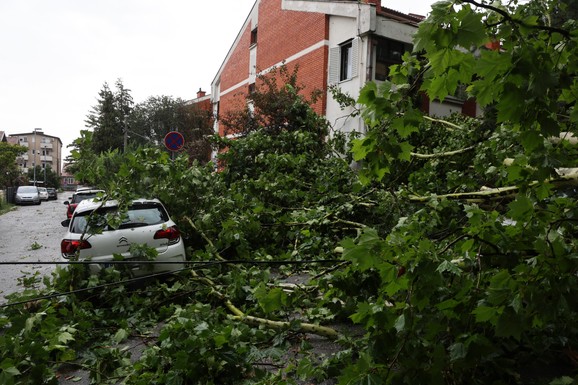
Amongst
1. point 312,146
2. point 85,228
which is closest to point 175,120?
point 312,146

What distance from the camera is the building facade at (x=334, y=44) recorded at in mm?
15859

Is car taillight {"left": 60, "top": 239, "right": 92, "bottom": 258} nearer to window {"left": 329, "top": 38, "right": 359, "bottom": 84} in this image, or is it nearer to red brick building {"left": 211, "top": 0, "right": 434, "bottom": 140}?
red brick building {"left": 211, "top": 0, "right": 434, "bottom": 140}

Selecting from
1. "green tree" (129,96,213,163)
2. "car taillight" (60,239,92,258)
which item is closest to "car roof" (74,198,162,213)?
"car taillight" (60,239,92,258)

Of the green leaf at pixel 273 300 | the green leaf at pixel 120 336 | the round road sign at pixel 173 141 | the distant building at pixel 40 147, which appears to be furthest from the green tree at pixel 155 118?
the distant building at pixel 40 147

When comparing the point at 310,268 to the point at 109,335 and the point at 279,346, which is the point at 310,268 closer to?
the point at 279,346

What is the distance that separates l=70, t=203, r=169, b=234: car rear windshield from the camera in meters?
6.52

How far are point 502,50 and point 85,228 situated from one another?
618cm

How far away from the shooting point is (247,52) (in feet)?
84.2

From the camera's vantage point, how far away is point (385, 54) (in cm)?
1639

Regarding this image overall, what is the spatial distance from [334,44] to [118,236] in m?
13.9

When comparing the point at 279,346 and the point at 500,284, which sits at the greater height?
the point at 500,284

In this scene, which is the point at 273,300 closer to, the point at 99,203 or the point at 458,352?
the point at 458,352

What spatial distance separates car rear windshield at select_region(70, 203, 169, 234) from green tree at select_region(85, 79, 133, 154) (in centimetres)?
4289

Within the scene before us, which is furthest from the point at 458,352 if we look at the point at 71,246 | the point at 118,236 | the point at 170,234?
the point at 71,246
